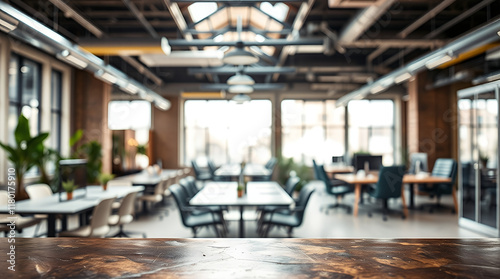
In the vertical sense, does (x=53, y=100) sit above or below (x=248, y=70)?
below

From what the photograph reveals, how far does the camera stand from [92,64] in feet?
19.1

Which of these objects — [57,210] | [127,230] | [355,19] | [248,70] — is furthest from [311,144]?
[57,210]

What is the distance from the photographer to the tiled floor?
5.88m

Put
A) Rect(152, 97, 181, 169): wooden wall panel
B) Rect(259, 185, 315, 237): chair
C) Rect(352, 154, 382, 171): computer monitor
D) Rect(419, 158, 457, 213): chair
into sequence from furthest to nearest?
1. Rect(152, 97, 181, 169): wooden wall panel
2. Rect(352, 154, 382, 171): computer monitor
3. Rect(419, 158, 457, 213): chair
4. Rect(259, 185, 315, 237): chair

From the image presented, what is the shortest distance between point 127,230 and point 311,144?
9.97 m

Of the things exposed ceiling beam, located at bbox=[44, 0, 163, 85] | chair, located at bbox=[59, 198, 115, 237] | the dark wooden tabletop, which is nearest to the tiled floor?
chair, located at bbox=[59, 198, 115, 237]

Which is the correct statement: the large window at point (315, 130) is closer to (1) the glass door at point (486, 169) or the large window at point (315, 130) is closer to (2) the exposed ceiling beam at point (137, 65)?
(2) the exposed ceiling beam at point (137, 65)

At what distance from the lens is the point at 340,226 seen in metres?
6.55

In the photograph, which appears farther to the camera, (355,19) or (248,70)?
(248,70)

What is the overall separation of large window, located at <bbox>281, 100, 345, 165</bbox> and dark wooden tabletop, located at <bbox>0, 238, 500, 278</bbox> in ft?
43.3

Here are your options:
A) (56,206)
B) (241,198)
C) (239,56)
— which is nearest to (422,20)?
(239,56)

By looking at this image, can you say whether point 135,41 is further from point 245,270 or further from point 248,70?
point 245,270

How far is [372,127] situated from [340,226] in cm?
917

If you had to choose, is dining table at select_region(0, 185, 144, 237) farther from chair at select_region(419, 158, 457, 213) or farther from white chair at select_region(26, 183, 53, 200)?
chair at select_region(419, 158, 457, 213)
